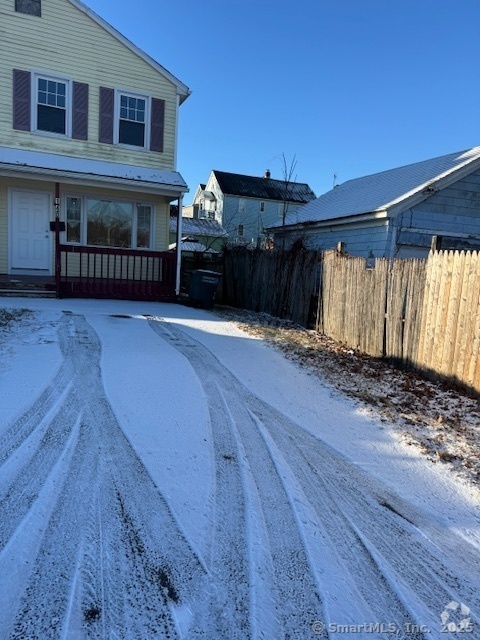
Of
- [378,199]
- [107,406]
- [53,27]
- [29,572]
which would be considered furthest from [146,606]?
[53,27]

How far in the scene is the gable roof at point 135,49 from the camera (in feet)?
39.3

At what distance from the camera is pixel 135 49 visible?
41.4ft

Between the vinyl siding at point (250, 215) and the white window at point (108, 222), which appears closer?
the white window at point (108, 222)

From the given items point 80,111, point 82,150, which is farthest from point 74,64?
point 82,150

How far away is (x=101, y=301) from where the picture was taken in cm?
1123

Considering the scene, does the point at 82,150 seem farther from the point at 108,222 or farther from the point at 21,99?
the point at 108,222

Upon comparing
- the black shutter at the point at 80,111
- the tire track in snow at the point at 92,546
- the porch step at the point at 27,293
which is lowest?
the tire track in snow at the point at 92,546

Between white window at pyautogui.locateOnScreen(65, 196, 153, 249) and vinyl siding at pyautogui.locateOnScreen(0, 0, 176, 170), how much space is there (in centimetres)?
130

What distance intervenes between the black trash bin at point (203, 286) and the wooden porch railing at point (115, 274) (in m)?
0.85

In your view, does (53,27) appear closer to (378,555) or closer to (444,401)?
(444,401)

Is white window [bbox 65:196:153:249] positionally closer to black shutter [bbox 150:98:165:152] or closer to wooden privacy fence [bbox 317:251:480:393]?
black shutter [bbox 150:98:165:152]

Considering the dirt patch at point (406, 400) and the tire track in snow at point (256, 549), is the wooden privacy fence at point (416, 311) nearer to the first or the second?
the dirt patch at point (406, 400)

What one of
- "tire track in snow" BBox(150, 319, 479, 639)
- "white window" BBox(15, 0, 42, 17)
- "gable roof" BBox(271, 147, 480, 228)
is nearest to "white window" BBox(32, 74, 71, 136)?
"white window" BBox(15, 0, 42, 17)

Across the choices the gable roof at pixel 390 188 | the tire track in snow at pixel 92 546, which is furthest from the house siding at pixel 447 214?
the tire track in snow at pixel 92 546
